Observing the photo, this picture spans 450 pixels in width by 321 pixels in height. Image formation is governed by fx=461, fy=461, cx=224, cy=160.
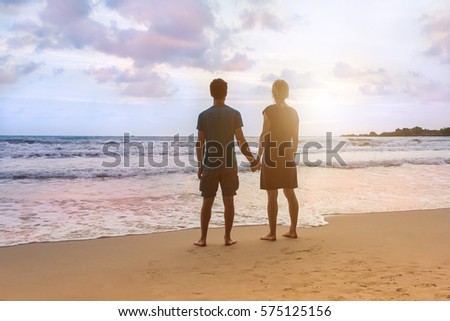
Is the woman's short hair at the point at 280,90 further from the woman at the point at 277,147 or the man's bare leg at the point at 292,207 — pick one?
the man's bare leg at the point at 292,207

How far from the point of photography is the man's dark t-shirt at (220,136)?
4543mm

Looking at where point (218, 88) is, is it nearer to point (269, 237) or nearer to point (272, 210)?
point (272, 210)

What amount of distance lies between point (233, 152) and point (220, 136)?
21 cm

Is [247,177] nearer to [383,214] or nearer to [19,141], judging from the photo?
[383,214]

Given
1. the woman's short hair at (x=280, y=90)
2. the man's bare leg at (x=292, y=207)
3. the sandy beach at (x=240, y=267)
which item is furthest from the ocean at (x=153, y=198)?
the woman's short hair at (x=280, y=90)

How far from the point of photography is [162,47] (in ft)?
25.9

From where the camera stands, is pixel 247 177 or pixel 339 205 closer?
pixel 339 205

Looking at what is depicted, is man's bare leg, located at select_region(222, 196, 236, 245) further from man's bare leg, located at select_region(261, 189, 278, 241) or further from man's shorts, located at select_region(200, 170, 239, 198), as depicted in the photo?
man's bare leg, located at select_region(261, 189, 278, 241)

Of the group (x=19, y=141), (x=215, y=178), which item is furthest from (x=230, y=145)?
(x=19, y=141)

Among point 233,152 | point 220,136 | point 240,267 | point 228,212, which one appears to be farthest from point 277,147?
point 240,267

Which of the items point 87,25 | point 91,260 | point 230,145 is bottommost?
point 91,260

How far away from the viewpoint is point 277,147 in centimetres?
480

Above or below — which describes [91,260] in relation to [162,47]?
below

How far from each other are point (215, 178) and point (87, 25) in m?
3.81
